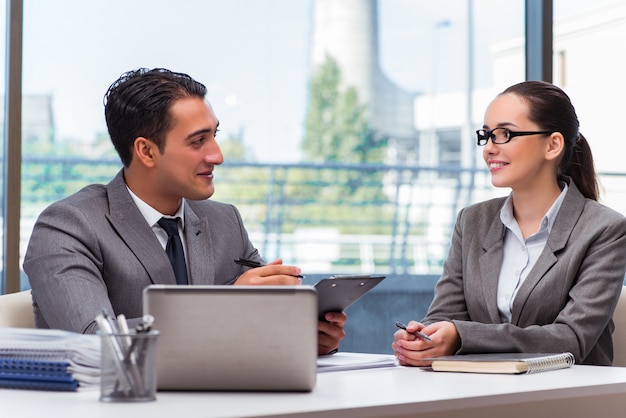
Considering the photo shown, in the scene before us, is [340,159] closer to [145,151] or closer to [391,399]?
[145,151]

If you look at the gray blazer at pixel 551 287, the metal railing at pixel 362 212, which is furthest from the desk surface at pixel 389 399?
the metal railing at pixel 362 212

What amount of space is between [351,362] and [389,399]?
0.47 meters

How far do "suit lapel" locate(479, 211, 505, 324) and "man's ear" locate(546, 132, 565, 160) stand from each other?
0.22 m

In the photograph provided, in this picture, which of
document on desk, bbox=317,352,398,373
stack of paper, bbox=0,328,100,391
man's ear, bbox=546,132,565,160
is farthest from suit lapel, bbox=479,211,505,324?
stack of paper, bbox=0,328,100,391

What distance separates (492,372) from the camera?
1.80 metres

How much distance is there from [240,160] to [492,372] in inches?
77.7

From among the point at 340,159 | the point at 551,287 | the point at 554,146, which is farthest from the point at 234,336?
the point at 340,159

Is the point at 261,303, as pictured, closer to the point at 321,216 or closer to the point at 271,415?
the point at 271,415

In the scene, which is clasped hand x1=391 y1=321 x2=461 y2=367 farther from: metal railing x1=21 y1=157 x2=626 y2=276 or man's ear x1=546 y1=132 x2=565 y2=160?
metal railing x1=21 y1=157 x2=626 y2=276

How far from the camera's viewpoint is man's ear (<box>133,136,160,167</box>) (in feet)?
7.56

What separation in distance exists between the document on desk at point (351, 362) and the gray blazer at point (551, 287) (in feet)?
0.69

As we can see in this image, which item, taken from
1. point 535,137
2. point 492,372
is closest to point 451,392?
point 492,372

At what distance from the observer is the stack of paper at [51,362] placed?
1.52 meters

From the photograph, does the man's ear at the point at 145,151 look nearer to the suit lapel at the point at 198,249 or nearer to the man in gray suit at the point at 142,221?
the man in gray suit at the point at 142,221
